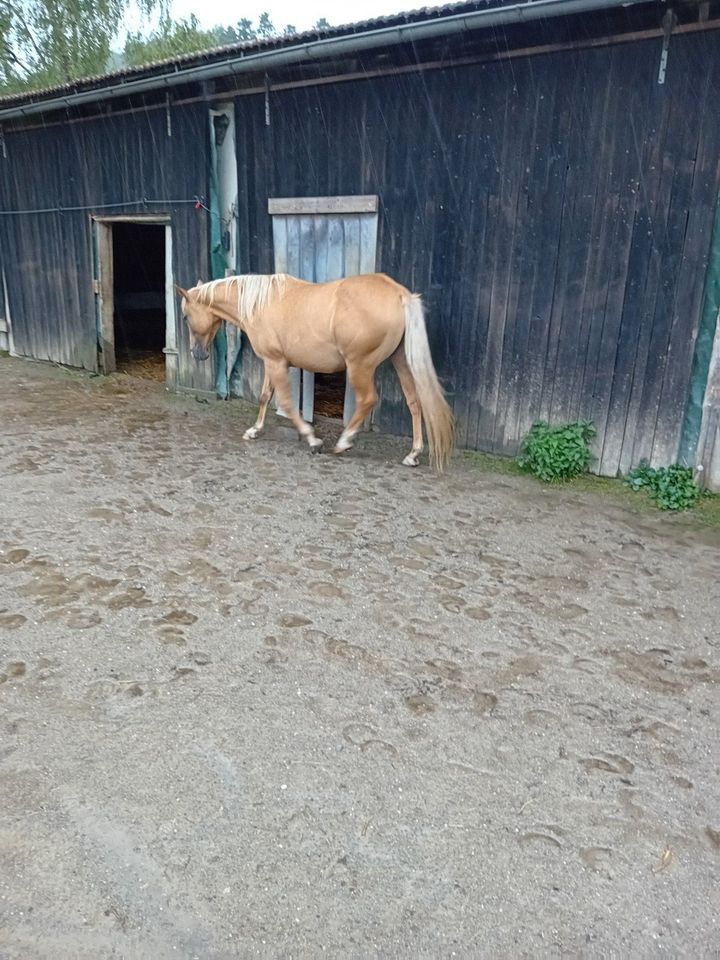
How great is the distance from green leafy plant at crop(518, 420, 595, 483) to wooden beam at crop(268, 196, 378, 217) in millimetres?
2383

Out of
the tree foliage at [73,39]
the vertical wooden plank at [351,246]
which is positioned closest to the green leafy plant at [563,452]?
the vertical wooden plank at [351,246]

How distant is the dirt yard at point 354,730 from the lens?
1.78 metres

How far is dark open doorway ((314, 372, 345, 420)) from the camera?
23.8 feet

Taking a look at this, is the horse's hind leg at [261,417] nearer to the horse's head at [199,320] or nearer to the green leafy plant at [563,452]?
the horse's head at [199,320]

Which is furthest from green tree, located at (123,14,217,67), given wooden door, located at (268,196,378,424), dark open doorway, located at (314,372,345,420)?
wooden door, located at (268,196,378,424)

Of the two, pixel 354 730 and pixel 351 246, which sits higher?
pixel 351 246

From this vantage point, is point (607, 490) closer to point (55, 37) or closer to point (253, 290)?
point (253, 290)

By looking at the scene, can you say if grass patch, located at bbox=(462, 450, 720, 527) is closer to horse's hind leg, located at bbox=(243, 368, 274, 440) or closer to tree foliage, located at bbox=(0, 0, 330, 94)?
horse's hind leg, located at bbox=(243, 368, 274, 440)

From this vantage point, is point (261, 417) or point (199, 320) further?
point (199, 320)

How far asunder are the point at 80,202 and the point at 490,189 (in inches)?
212

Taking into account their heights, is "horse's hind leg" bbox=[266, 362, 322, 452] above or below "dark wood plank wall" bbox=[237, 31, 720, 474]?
below

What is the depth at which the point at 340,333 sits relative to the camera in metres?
5.32

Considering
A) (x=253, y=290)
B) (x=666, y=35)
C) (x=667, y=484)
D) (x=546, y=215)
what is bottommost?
(x=667, y=484)

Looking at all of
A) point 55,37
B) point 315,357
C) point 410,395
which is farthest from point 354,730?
point 55,37
